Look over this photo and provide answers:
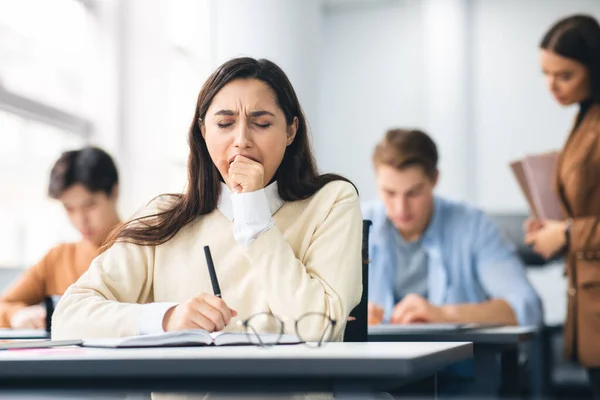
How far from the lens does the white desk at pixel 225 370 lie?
2.99ft

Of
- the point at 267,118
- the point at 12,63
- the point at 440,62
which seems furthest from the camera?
the point at 440,62

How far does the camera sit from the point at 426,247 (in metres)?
2.79

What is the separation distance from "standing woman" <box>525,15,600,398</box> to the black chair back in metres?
1.18

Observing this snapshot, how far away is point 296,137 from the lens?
5.30ft

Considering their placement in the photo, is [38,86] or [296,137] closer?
[296,137]

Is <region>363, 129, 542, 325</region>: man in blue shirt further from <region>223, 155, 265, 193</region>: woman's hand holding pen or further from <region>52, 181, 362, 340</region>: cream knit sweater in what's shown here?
<region>223, 155, 265, 193</region>: woman's hand holding pen

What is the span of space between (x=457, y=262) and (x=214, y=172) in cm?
Result: 140

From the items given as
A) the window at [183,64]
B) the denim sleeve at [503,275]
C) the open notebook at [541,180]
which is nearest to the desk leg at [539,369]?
the denim sleeve at [503,275]

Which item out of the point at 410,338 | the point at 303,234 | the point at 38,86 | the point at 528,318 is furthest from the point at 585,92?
Result: the point at 38,86

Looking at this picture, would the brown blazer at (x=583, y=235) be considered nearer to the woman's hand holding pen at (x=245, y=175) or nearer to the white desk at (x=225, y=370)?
the woman's hand holding pen at (x=245, y=175)

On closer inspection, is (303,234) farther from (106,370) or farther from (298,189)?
(106,370)

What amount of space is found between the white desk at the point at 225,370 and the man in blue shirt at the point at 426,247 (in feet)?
5.61

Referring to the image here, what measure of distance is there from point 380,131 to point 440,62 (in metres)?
0.68

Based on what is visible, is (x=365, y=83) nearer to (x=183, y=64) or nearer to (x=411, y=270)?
(x=183, y=64)
